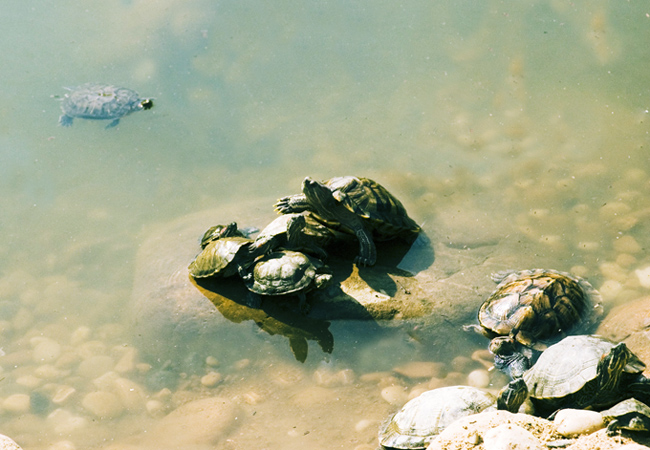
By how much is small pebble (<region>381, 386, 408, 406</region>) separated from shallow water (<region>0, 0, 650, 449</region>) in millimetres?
51

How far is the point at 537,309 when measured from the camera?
5348 mm

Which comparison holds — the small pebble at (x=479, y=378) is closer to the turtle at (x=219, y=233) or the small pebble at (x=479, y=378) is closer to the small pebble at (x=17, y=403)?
the turtle at (x=219, y=233)

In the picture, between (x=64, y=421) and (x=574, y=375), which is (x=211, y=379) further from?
(x=574, y=375)

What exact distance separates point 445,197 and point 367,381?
2658 millimetres

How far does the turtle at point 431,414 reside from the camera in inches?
177

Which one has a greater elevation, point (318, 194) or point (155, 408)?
point (318, 194)

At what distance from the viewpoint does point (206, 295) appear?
5887 millimetres

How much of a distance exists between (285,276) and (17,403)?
273cm

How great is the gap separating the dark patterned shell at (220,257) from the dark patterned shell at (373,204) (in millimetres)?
1054

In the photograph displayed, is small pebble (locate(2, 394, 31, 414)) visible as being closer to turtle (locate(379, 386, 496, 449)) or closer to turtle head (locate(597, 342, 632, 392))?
turtle (locate(379, 386, 496, 449))

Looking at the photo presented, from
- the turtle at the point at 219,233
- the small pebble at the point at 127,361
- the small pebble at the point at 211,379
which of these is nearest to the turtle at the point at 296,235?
the turtle at the point at 219,233

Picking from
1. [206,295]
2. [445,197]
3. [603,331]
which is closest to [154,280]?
[206,295]

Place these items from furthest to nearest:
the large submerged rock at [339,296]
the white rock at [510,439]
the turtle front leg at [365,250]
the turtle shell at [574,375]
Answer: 1. the turtle front leg at [365,250]
2. the large submerged rock at [339,296]
3. the turtle shell at [574,375]
4. the white rock at [510,439]

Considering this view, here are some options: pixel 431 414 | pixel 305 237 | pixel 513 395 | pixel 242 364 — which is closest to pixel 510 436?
pixel 513 395
